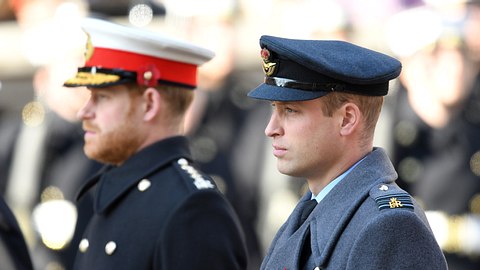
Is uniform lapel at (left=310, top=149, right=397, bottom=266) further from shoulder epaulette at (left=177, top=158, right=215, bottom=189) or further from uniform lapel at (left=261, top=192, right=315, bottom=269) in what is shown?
shoulder epaulette at (left=177, top=158, right=215, bottom=189)

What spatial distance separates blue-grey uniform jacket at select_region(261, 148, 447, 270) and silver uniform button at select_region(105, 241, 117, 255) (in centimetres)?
87

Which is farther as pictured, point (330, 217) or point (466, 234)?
point (466, 234)

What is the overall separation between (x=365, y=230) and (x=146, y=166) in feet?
4.55

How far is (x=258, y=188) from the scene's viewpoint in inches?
284

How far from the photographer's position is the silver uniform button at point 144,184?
172 inches

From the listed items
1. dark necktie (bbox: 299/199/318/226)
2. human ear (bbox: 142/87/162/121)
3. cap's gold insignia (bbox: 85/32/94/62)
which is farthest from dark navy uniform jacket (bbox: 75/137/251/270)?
dark necktie (bbox: 299/199/318/226)

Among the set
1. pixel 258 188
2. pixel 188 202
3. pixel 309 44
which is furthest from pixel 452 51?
pixel 309 44

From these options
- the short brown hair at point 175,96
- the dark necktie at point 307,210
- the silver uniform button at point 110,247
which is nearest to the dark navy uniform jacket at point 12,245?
the silver uniform button at point 110,247

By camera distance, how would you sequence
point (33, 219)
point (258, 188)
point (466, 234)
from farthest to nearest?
point (33, 219) < point (258, 188) < point (466, 234)

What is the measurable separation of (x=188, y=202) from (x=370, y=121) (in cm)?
96

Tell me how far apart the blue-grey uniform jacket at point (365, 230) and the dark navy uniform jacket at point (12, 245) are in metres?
0.95

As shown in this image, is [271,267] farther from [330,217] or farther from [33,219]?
[33,219]

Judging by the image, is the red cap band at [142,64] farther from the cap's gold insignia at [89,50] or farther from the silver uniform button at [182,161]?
the silver uniform button at [182,161]

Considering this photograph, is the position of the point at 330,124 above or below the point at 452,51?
above
